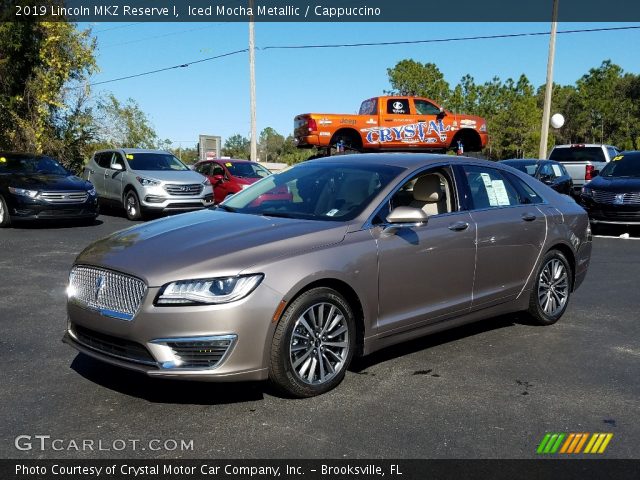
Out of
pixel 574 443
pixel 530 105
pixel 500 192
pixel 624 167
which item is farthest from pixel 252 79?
pixel 530 105

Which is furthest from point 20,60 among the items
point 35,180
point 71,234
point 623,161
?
point 623,161

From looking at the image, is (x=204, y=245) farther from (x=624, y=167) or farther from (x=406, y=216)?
(x=624, y=167)

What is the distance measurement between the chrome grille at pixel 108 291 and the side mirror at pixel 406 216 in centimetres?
180

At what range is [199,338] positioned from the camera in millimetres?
3740

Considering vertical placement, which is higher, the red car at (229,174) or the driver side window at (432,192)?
the driver side window at (432,192)

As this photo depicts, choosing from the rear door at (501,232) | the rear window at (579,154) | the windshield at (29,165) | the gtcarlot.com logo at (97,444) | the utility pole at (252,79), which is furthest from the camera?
the utility pole at (252,79)

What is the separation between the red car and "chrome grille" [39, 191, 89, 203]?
170 inches

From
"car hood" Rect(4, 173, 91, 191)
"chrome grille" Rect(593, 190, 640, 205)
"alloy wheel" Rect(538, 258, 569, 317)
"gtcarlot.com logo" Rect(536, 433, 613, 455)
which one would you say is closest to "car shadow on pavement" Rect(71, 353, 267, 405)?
"gtcarlot.com logo" Rect(536, 433, 613, 455)

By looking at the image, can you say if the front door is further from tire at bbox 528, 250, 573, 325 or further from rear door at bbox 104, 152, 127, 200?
rear door at bbox 104, 152, 127, 200

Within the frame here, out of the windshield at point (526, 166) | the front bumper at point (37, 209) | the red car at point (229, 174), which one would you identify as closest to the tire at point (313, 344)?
the front bumper at point (37, 209)

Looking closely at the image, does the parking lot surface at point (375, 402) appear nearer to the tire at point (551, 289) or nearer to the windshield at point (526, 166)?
the tire at point (551, 289)

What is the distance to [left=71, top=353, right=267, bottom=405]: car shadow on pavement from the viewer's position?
4137mm

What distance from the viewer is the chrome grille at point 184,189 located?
49.9 feet

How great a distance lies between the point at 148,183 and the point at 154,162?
134cm
